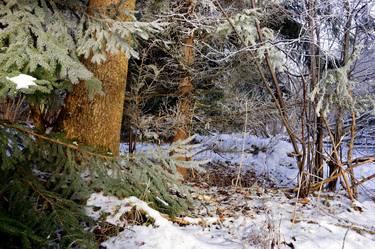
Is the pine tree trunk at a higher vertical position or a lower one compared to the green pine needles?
lower

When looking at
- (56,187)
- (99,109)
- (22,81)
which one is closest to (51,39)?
(22,81)

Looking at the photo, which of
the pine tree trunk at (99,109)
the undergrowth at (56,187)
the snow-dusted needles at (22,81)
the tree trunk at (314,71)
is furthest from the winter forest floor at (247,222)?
the snow-dusted needles at (22,81)

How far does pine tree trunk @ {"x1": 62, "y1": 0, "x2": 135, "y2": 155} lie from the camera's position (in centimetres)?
445

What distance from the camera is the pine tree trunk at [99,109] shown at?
4445 mm

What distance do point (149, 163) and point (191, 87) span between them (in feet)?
13.4

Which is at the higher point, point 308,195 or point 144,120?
point 144,120

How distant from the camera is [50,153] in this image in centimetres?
361

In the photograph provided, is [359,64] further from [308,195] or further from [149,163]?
[149,163]

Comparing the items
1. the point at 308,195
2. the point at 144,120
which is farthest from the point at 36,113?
the point at 308,195

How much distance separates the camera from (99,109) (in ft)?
14.8

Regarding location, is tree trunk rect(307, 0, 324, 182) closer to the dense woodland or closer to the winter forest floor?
the dense woodland

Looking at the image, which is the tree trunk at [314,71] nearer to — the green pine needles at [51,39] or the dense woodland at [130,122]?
the dense woodland at [130,122]

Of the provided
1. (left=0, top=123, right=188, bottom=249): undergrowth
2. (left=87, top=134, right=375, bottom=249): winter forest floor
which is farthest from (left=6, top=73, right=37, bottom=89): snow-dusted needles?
(left=87, top=134, right=375, bottom=249): winter forest floor

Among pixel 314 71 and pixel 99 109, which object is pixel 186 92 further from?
pixel 99 109
